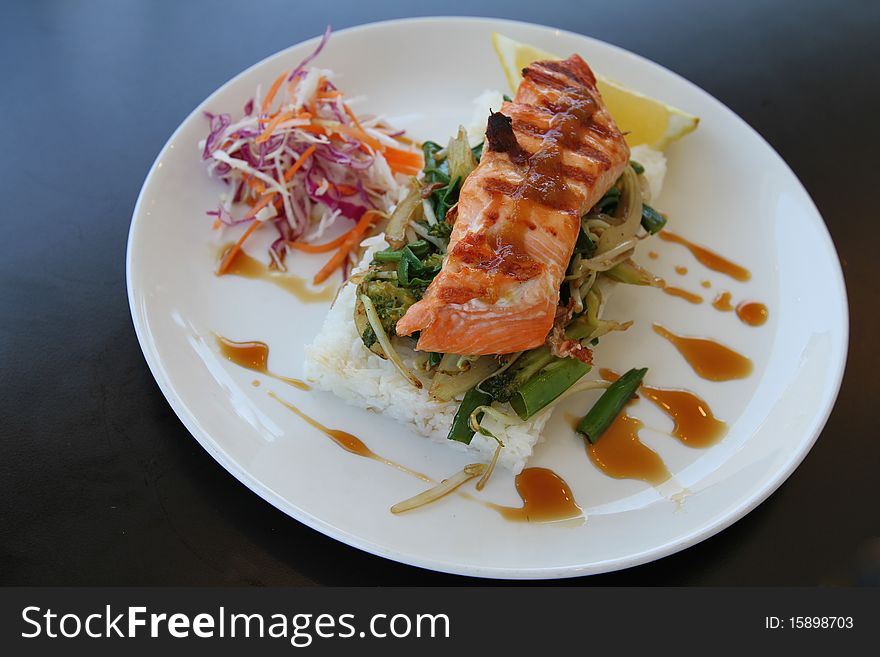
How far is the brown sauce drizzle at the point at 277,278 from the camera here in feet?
10.4

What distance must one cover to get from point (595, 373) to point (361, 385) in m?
0.97

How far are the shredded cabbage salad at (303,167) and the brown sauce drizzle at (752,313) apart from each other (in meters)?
1.62

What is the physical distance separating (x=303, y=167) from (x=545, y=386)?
5.42 feet

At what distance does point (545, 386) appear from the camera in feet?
8.52

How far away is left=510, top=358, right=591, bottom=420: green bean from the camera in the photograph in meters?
2.57

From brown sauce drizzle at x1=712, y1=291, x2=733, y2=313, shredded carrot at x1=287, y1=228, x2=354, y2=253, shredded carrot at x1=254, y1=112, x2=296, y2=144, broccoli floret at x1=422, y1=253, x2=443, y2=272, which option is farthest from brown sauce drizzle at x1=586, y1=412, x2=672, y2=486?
shredded carrot at x1=254, y1=112, x2=296, y2=144

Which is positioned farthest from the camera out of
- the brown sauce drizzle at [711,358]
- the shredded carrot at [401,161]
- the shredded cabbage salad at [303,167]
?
the shredded carrot at [401,161]

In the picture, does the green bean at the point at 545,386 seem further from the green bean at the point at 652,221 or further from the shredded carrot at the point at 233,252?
the shredded carrot at the point at 233,252

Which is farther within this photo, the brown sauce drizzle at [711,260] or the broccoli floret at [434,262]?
the brown sauce drizzle at [711,260]

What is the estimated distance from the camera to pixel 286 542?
2.44 meters

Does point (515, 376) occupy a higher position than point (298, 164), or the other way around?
point (298, 164)

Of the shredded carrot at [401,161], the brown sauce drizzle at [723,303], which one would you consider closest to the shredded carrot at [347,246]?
the shredded carrot at [401,161]

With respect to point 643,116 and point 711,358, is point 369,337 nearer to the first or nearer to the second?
point 711,358

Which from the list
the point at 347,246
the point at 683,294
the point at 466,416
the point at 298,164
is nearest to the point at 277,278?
the point at 347,246
